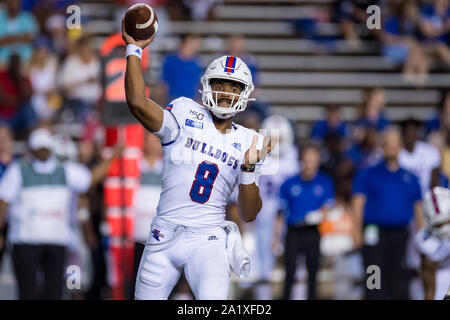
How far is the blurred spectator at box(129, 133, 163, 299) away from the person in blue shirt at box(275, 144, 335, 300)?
1537 millimetres

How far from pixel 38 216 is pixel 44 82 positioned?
3731 mm

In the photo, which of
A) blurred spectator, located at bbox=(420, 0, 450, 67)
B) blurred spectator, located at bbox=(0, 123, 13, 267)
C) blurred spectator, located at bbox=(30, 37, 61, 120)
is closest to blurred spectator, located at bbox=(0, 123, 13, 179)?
blurred spectator, located at bbox=(0, 123, 13, 267)

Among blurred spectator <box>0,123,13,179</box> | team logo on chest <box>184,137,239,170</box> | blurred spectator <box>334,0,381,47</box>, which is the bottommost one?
team logo on chest <box>184,137,239,170</box>

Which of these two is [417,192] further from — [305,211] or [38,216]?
[38,216]

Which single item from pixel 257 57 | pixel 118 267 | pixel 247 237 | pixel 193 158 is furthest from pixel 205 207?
pixel 257 57

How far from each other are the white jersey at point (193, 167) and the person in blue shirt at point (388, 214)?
13.6 ft

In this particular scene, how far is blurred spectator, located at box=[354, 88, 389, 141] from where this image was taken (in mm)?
11602

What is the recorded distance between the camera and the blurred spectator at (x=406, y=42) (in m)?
13.3

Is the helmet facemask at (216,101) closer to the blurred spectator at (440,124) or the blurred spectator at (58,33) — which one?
the blurred spectator at (440,124)

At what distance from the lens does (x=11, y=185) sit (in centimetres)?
895

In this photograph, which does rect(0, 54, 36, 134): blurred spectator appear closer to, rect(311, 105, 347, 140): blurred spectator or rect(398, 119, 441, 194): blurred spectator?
rect(311, 105, 347, 140): blurred spectator

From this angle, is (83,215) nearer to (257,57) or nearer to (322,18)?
(257,57)

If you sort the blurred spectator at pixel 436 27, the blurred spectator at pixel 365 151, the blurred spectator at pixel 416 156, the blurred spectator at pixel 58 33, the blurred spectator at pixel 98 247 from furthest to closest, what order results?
the blurred spectator at pixel 436 27 → the blurred spectator at pixel 58 33 → the blurred spectator at pixel 365 151 → the blurred spectator at pixel 416 156 → the blurred spectator at pixel 98 247

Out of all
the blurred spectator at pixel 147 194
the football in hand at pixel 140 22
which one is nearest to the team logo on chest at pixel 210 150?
the football in hand at pixel 140 22
